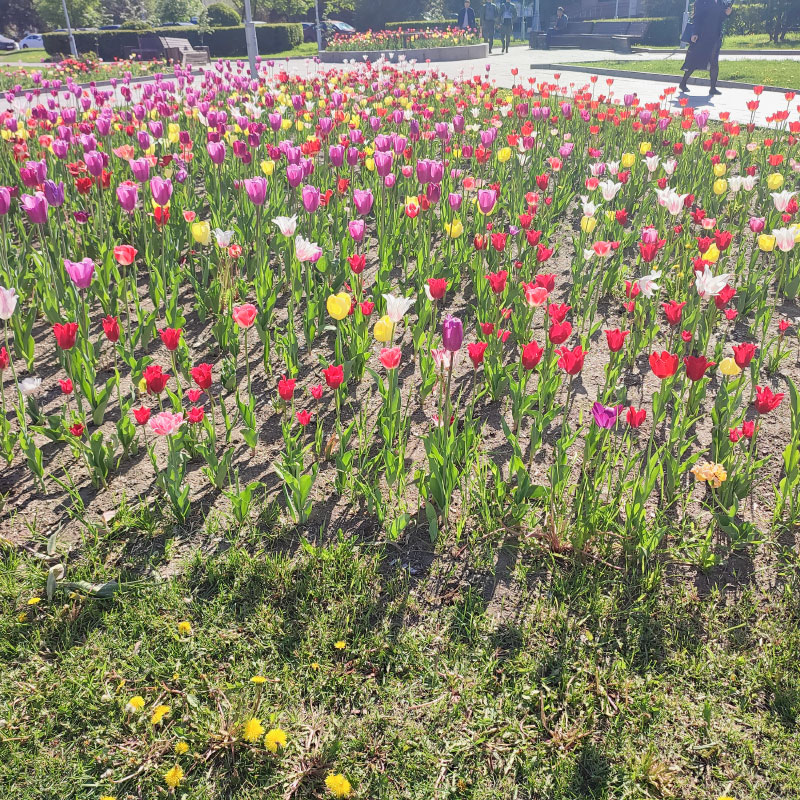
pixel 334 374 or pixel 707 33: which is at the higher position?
pixel 707 33

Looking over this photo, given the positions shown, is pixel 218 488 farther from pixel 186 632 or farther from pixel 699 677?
pixel 699 677

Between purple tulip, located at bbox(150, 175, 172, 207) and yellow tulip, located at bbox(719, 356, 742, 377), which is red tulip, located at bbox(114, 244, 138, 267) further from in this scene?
yellow tulip, located at bbox(719, 356, 742, 377)

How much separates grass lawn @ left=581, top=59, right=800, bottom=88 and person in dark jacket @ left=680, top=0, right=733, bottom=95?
238 centimetres

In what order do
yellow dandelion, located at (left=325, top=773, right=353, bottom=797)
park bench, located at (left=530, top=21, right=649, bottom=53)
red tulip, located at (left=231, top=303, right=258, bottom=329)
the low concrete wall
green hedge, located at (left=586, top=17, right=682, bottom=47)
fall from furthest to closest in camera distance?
green hedge, located at (left=586, top=17, right=682, bottom=47) < park bench, located at (left=530, top=21, right=649, bottom=53) < the low concrete wall < red tulip, located at (left=231, top=303, right=258, bottom=329) < yellow dandelion, located at (left=325, top=773, right=353, bottom=797)

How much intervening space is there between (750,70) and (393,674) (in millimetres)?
21464

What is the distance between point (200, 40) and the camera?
3269cm

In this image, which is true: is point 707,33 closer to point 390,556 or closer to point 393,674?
point 390,556

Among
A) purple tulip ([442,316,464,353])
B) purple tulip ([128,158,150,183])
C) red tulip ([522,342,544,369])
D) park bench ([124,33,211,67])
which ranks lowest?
red tulip ([522,342,544,369])

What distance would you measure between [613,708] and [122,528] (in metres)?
1.94

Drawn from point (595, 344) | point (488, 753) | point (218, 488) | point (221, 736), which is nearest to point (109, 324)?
point (218, 488)

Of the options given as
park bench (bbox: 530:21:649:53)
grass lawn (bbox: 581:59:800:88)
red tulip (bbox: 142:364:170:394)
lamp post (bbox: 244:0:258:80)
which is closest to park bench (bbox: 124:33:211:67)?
lamp post (bbox: 244:0:258:80)

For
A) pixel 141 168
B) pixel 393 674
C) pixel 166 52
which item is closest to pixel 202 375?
pixel 393 674

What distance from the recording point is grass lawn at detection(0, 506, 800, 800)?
191cm

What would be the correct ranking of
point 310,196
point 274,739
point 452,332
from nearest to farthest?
1. point 274,739
2. point 452,332
3. point 310,196
